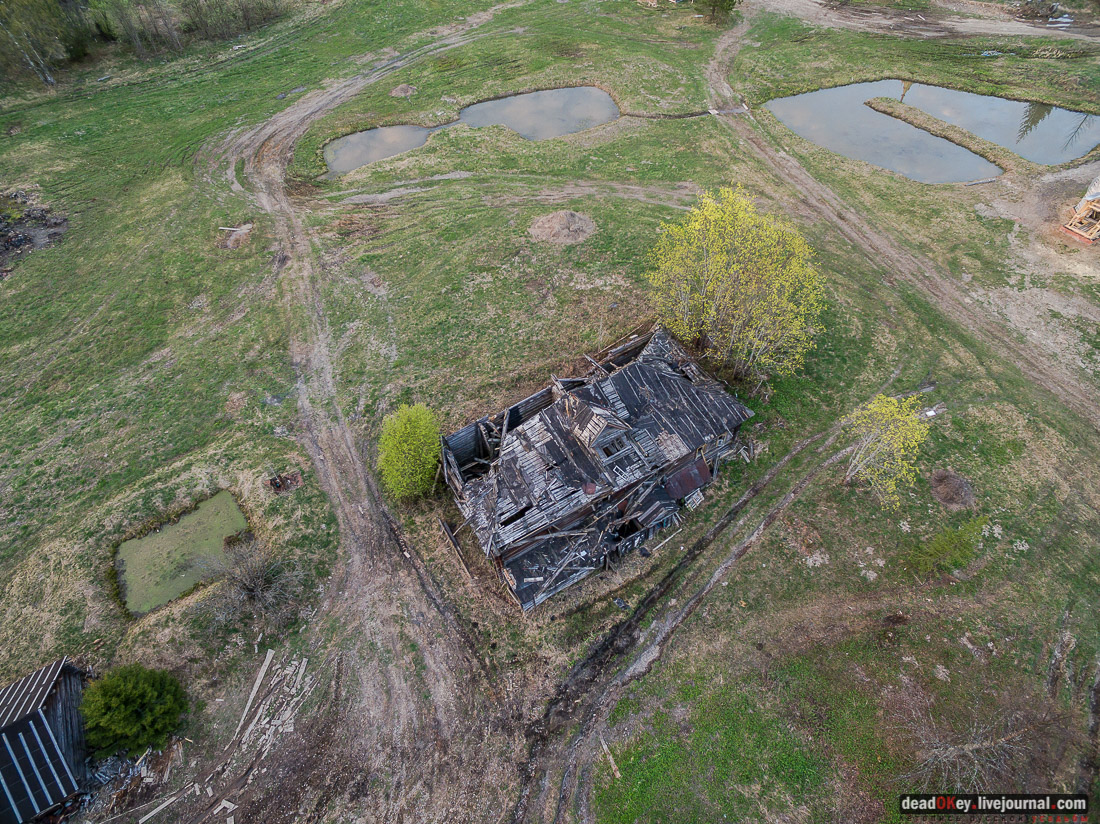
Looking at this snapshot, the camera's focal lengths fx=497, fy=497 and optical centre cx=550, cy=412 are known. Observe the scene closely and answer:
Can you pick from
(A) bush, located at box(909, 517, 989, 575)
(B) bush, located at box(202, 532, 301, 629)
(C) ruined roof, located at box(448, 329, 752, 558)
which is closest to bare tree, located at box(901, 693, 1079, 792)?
(A) bush, located at box(909, 517, 989, 575)

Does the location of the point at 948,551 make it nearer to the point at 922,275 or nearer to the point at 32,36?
the point at 922,275

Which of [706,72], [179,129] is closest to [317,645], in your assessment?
[179,129]

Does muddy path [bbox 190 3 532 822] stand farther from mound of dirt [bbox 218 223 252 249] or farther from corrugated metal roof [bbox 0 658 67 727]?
mound of dirt [bbox 218 223 252 249]

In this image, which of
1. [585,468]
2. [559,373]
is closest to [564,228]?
[559,373]

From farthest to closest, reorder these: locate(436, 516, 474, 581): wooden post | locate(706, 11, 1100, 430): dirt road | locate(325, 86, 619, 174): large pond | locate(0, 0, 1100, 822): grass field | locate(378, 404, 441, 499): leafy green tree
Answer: locate(325, 86, 619, 174): large pond → locate(706, 11, 1100, 430): dirt road → locate(378, 404, 441, 499): leafy green tree → locate(436, 516, 474, 581): wooden post → locate(0, 0, 1100, 822): grass field

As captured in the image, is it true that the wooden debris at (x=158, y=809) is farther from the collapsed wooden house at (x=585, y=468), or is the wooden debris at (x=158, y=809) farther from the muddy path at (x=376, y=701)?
the collapsed wooden house at (x=585, y=468)

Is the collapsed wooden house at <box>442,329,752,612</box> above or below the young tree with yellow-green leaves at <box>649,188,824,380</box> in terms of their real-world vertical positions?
below
